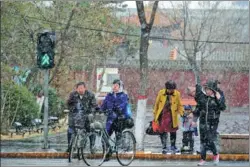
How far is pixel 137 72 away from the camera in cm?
1196

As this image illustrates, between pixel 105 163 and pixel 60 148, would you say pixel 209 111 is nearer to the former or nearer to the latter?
pixel 105 163

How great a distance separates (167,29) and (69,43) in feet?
9.12

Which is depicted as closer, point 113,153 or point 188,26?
point 113,153

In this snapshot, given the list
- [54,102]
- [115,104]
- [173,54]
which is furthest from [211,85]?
[54,102]

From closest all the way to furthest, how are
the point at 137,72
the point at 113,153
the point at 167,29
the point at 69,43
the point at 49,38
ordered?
1. the point at 113,153
2. the point at 49,38
3. the point at 137,72
4. the point at 69,43
5. the point at 167,29

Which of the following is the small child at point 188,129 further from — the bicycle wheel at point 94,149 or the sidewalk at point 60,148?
the bicycle wheel at point 94,149

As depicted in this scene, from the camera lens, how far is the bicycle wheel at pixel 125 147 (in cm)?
941

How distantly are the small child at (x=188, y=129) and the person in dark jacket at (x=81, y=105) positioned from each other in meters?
1.74

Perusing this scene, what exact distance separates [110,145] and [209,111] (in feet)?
5.38

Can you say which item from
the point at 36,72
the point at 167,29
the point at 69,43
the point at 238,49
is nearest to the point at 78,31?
the point at 69,43

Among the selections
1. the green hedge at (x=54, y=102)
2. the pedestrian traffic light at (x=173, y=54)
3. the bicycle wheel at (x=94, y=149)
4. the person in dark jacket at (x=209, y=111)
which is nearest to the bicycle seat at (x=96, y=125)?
the bicycle wheel at (x=94, y=149)

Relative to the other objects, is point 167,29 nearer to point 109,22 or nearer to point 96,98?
point 109,22

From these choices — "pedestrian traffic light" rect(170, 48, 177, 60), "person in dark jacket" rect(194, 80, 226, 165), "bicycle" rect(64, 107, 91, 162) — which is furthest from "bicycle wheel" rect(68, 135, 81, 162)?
"pedestrian traffic light" rect(170, 48, 177, 60)

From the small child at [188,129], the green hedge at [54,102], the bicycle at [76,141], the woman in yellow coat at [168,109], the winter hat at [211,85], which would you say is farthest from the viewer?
the green hedge at [54,102]
